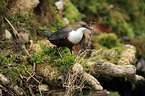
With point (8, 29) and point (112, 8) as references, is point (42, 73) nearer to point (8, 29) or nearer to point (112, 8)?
point (8, 29)

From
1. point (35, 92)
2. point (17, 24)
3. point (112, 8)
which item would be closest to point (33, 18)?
point (17, 24)

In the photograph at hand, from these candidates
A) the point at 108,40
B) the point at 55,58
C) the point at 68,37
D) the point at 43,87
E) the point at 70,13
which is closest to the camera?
the point at 68,37

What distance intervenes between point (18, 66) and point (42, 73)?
582 millimetres

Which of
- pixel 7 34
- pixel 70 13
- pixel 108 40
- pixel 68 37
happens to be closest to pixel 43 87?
pixel 68 37

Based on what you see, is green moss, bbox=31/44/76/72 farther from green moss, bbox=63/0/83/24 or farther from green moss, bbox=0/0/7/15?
green moss, bbox=63/0/83/24

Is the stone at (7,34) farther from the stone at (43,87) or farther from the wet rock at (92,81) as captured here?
the wet rock at (92,81)

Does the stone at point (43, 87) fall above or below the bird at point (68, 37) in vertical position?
below

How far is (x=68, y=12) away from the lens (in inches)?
208

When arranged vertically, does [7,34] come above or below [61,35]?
above

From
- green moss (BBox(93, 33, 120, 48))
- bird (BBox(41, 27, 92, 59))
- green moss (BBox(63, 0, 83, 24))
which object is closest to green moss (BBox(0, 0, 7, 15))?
bird (BBox(41, 27, 92, 59))

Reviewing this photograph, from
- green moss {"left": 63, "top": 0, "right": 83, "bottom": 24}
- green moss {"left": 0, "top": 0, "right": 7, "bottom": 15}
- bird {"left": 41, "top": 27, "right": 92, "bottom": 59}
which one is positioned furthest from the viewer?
green moss {"left": 63, "top": 0, "right": 83, "bottom": 24}

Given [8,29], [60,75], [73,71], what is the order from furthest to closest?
1. [8,29]
2. [60,75]
3. [73,71]

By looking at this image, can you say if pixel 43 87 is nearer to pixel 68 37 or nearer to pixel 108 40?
pixel 68 37

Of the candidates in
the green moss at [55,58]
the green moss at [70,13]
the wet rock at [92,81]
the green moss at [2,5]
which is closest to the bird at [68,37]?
the green moss at [55,58]
